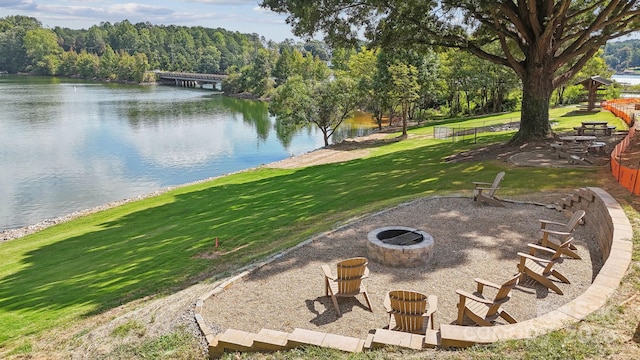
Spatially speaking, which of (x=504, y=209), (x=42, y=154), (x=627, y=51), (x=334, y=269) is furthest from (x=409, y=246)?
(x=627, y=51)

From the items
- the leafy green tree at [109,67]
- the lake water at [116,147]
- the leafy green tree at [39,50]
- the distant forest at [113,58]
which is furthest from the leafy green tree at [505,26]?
the leafy green tree at [39,50]

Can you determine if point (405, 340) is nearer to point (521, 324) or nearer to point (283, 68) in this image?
point (521, 324)

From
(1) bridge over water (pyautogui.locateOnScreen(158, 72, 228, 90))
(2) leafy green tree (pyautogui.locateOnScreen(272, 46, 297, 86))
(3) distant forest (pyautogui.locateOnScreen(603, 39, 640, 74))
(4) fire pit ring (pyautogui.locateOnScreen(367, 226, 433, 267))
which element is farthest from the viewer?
(3) distant forest (pyautogui.locateOnScreen(603, 39, 640, 74))

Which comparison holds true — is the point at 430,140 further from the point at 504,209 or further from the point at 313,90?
the point at 504,209

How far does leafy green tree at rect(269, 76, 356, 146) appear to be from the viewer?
153ft

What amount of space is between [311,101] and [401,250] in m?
36.7

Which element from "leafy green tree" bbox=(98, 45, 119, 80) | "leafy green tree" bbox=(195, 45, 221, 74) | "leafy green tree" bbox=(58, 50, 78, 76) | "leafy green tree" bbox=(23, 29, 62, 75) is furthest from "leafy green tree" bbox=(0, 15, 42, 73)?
"leafy green tree" bbox=(195, 45, 221, 74)

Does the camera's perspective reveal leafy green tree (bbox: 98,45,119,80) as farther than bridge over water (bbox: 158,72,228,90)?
Yes

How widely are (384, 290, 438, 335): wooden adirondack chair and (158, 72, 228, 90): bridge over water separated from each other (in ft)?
425

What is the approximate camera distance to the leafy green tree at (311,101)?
46.6m

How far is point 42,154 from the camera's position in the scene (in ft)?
152

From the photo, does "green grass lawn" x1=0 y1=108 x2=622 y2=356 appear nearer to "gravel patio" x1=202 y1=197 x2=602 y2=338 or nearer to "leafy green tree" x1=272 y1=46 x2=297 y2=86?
"gravel patio" x1=202 y1=197 x2=602 y2=338

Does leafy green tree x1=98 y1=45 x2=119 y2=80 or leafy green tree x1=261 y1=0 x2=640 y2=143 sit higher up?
leafy green tree x1=98 y1=45 x2=119 y2=80

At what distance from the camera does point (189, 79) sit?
467 ft
